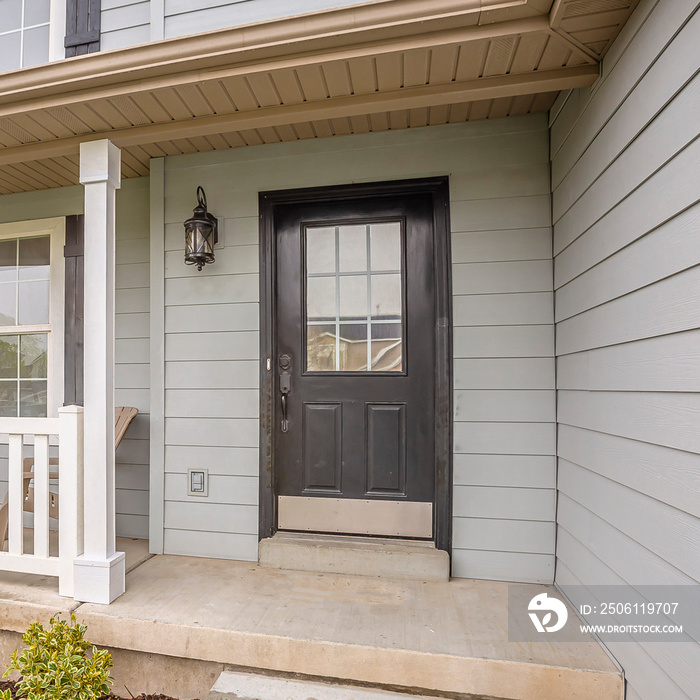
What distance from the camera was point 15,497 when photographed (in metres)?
1.96

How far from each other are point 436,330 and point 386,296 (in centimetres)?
31

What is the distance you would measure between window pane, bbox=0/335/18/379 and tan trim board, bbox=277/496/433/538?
1997mm

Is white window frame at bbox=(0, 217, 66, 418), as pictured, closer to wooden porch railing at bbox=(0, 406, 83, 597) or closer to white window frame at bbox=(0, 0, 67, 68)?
wooden porch railing at bbox=(0, 406, 83, 597)

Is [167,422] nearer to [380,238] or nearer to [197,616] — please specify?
[197,616]

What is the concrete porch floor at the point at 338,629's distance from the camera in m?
1.47

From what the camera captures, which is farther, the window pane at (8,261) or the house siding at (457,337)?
the window pane at (8,261)

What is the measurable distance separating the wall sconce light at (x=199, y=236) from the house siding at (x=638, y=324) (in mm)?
1701

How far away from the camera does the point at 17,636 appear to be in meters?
1.85

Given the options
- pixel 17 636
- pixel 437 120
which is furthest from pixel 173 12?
pixel 17 636

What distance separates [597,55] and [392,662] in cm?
216

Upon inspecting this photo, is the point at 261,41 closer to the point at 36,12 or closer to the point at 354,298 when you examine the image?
the point at 354,298

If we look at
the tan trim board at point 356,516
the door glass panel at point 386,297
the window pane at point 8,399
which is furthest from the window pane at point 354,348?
the window pane at point 8,399

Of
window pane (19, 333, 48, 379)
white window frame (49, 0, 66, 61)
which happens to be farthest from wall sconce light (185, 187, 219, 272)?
window pane (19, 333, 48, 379)

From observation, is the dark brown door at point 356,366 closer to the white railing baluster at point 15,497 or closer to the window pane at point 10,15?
the white railing baluster at point 15,497
